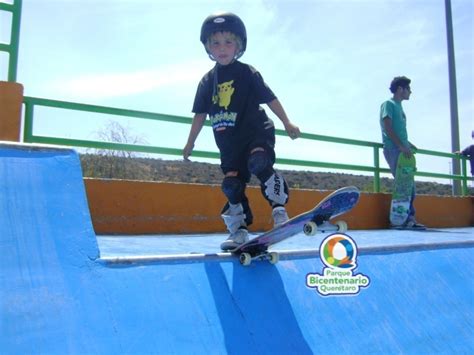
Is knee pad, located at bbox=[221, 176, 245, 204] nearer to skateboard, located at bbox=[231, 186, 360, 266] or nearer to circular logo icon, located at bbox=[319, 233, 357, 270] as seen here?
skateboard, located at bbox=[231, 186, 360, 266]

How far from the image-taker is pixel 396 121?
23.0ft

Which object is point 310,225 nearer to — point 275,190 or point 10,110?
point 275,190

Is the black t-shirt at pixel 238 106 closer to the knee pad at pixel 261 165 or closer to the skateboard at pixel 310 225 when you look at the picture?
the knee pad at pixel 261 165

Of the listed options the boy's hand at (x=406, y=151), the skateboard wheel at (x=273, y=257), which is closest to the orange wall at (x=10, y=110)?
the skateboard wheel at (x=273, y=257)

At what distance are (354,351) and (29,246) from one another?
1.78 metres

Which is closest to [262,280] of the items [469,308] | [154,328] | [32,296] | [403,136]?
[154,328]

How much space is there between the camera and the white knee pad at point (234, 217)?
331 cm

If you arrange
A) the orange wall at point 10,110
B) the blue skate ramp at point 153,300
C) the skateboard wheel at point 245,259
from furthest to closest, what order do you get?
the orange wall at point 10,110 → the skateboard wheel at point 245,259 → the blue skate ramp at point 153,300

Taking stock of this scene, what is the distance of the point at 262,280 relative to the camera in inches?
109

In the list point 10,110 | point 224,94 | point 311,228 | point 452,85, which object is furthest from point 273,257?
point 452,85

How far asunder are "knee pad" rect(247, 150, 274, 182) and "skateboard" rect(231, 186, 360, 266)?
0.56 meters

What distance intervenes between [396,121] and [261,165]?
14.8 ft

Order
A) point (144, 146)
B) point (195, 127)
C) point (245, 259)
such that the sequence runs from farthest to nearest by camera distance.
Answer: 1. point (144, 146)
2. point (195, 127)
3. point (245, 259)

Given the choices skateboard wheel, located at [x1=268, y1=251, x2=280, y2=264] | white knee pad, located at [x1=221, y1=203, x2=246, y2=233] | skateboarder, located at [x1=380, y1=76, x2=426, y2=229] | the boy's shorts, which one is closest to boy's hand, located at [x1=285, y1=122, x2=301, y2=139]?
the boy's shorts
